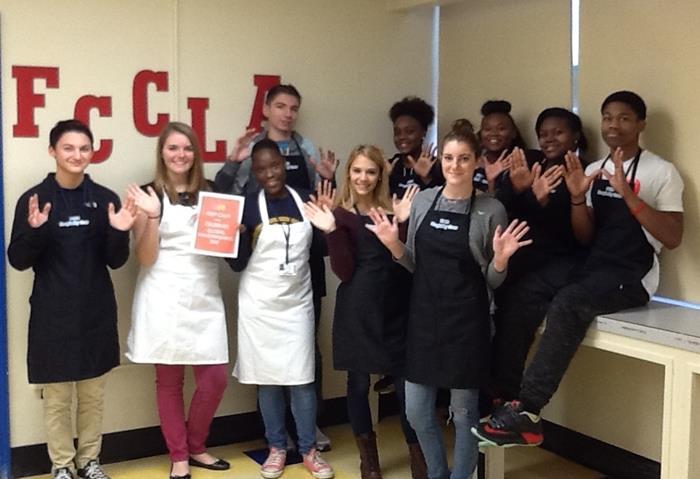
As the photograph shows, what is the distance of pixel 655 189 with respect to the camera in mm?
3350

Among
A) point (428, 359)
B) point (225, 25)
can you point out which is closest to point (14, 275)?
point (225, 25)

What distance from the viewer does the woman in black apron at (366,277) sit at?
3.51 metres

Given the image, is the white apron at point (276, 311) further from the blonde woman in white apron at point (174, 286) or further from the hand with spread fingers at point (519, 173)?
the hand with spread fingers at point (519, 173)

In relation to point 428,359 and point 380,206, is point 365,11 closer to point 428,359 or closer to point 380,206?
point 380,206

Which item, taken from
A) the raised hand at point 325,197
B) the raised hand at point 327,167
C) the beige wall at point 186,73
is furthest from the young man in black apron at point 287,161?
the raised hand at point 325,197

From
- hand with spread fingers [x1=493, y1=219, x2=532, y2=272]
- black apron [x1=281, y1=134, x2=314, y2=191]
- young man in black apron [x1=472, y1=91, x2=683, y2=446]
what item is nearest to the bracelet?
young man in black apron [x1=472, y1=91, x2=683, y2=446]

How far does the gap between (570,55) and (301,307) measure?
1.68 m

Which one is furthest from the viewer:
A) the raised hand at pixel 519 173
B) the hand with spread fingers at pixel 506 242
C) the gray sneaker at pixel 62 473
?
the gray sneaker at pixel 62 473

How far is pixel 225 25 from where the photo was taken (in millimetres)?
4199

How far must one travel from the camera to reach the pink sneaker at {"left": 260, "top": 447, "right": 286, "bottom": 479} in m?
3.87

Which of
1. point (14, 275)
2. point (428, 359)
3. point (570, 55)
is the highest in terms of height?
point (570, 55)

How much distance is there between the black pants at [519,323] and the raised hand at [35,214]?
1.84 m

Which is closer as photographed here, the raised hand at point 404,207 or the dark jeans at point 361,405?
the raised hand at point 404,207

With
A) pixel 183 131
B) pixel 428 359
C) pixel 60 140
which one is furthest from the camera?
pixel 183 131
